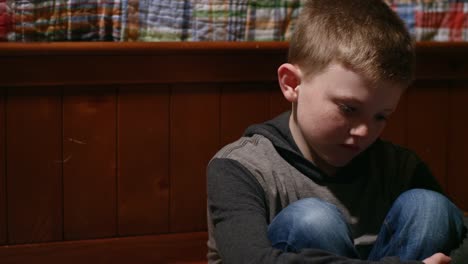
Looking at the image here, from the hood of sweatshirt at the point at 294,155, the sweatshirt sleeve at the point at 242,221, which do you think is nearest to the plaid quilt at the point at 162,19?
the hood of sweatshirt at the point at 294,155

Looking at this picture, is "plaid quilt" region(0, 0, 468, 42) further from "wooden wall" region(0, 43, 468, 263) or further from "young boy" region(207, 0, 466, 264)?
"young boy" region(207, 0, 466, 264)

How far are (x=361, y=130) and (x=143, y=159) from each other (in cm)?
72

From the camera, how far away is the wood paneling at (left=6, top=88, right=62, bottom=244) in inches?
70.1

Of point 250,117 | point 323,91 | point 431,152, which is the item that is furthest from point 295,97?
point 431,152

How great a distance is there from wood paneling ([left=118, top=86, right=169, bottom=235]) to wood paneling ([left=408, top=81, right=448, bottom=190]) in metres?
0.66

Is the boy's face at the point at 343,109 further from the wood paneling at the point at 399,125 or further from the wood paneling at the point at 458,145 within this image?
the wood paneling at the point at 458,145

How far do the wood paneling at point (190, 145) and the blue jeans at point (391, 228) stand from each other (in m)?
0.64

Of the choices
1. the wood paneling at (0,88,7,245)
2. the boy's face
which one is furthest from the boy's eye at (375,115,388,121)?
the wood paneling at (0,88,7,245)

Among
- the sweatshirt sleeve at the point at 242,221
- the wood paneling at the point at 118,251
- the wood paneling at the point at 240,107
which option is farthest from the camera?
the wood paneling at the point at 240,107

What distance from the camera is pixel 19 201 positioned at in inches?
71.2

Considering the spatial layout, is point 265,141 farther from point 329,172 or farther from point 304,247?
point 304,247

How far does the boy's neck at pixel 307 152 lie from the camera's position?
4.74 ft

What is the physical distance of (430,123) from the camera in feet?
7.03

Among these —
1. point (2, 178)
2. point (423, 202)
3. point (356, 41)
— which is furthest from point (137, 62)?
point (423, 202)
